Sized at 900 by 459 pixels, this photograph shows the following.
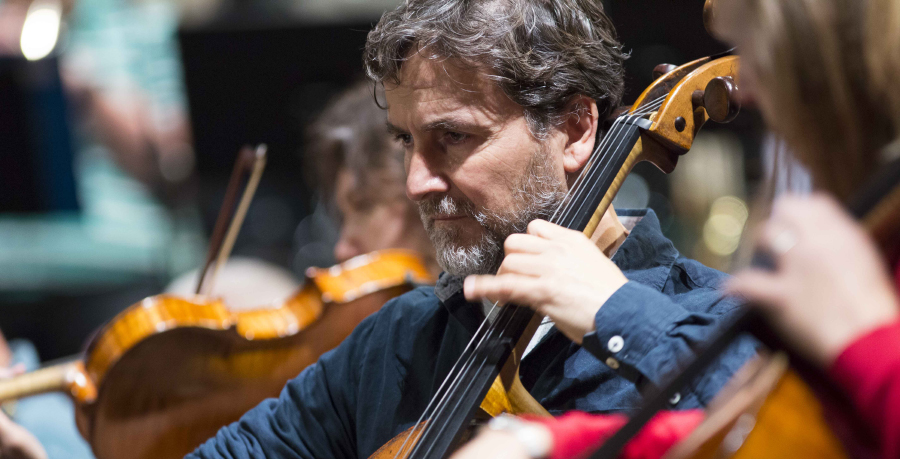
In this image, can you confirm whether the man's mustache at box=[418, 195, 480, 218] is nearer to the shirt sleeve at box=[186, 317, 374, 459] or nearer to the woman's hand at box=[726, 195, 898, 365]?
the shirt sleeve at box=[186, 317, 374, 459]

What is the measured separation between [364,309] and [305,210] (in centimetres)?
284

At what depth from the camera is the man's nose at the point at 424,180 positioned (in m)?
1.28

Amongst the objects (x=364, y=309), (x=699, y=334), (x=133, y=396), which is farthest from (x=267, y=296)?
(x=699, y=334)

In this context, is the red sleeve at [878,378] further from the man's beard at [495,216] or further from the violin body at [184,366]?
the violin body at [184,366]

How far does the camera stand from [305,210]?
15.7ft

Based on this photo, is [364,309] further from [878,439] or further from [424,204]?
[878,439]

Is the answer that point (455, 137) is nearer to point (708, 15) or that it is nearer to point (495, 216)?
point (495, 216)

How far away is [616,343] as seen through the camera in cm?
91

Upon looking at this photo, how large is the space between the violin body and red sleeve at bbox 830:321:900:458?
1.62m

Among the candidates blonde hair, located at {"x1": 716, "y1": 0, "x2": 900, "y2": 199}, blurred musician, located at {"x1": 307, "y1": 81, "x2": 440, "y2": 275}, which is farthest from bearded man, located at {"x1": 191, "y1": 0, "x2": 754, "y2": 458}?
blurred musician, located at {"x1": 307, "y1": 81, "x2": 440, "y2": 275}

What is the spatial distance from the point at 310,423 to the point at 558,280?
0.70m

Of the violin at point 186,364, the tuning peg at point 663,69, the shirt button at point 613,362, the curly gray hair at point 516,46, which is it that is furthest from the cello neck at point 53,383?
the tuning peg at point 663,69

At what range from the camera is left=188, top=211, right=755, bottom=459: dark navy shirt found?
0.91 meters

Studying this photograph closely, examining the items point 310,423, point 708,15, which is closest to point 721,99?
point 708,15
